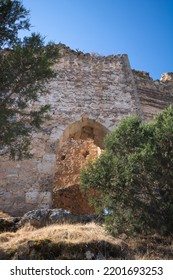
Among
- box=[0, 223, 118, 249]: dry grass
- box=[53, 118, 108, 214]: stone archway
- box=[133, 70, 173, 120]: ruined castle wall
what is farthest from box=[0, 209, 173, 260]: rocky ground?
box=[133, 70, 173, 120]: ruined castle wall

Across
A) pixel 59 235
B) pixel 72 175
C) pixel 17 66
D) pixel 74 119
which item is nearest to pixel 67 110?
pixel 74 119

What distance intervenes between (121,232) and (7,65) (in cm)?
360

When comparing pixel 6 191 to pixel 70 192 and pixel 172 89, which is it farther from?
pixel 172 89

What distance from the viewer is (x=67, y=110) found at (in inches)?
439

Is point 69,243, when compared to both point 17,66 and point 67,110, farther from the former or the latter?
point 67,110

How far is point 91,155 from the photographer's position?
46.3 feet

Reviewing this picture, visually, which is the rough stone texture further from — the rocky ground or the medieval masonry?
the rocky ground

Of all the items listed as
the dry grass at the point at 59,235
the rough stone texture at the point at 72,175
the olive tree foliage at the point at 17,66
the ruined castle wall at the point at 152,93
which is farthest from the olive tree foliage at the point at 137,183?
the ruined castle wall at the point at 152,93

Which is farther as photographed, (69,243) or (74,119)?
(74,119)

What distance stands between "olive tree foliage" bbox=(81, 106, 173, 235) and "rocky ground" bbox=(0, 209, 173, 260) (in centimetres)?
28

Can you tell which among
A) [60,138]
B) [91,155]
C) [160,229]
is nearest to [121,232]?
[160,229]

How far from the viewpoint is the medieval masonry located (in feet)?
30.8

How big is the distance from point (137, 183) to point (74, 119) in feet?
15.6

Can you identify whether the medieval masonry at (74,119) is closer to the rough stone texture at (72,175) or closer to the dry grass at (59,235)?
the rough stone texture at (72,175)
